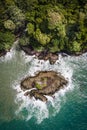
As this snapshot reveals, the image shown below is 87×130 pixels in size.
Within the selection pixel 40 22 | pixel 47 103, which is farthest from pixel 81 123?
pixel 40 22

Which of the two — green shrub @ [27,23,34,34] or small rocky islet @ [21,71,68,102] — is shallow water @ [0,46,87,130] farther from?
green shrub @ [27,23,34,34]

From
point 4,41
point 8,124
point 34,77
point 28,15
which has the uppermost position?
point 28,15

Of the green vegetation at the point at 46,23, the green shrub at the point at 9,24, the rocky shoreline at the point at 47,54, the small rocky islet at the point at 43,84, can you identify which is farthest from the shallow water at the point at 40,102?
the green shrub at the point at 9,24

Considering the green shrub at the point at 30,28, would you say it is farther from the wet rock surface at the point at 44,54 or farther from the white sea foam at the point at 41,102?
the white sea foam at the point at 41,102

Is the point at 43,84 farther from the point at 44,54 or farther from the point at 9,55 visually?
the point at 9,55

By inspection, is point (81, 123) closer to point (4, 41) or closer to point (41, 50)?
point (41, 50)

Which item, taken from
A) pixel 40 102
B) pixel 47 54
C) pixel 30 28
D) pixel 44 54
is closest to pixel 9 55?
pixel 44 54
